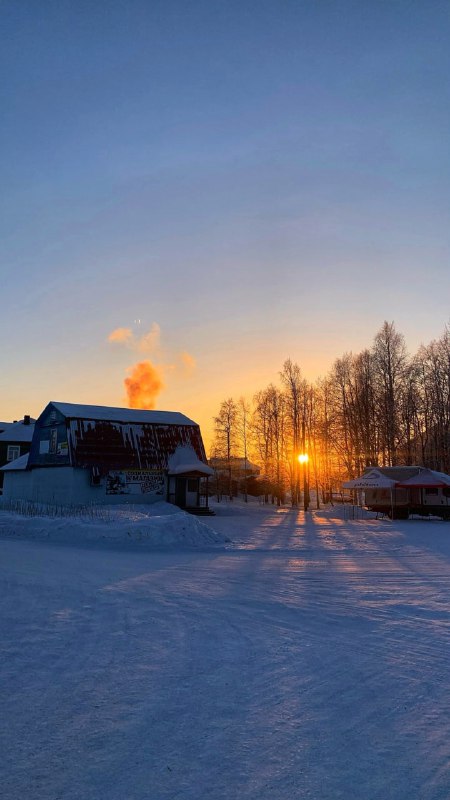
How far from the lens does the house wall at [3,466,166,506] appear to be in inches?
1407

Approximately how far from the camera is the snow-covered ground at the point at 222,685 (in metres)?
3.96

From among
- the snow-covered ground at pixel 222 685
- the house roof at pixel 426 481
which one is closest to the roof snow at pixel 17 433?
the house roof at pixel 426 481

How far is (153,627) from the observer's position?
8.12 m

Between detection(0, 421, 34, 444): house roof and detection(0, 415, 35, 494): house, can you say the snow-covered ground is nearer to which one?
detection(0, 415, 35, 494): house

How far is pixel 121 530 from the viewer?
20219 mm

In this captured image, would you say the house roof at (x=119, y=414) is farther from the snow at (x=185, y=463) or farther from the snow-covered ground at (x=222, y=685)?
the snow-covered ground at (x=222, y=685)

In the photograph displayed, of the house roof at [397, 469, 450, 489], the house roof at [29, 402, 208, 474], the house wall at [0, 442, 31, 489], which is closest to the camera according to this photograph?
the house roof at [29, 402, 208, 474]

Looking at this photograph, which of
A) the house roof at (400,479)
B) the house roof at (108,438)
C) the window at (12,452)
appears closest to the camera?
the house roof at (108,438)

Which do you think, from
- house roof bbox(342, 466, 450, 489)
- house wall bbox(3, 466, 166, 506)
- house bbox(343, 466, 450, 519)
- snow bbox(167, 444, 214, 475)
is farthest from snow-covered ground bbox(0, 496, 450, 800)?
house bbox(343, 466, 450, 519)

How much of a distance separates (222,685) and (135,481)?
32.4 meters

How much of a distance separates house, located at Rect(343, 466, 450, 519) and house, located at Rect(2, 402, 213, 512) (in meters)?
10.7

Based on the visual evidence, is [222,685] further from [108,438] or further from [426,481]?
[426,481]

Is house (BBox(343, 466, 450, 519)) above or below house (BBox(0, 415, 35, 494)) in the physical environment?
below

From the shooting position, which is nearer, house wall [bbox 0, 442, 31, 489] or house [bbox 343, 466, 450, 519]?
house [bbox 343, 466, 450, 519]
